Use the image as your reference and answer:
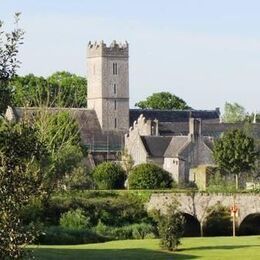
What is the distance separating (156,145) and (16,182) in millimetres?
78620

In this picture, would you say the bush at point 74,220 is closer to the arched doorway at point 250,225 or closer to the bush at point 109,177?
the arched doorway at point 250,225

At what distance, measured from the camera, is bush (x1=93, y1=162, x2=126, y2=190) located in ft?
259

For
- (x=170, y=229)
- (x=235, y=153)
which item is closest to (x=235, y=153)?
(x=235, y=153)

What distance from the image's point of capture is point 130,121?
12131 cm

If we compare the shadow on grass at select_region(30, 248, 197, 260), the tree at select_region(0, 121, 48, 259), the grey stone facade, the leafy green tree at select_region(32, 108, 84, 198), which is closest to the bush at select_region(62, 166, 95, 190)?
the leafy green tree at select_region(32, 108, 84, 198)

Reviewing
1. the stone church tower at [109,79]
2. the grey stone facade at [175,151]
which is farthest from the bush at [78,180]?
the stone church tower at [109,79]

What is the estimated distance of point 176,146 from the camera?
90.4 meters

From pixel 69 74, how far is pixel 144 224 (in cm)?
8405

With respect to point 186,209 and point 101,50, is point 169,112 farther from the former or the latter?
point 186,209

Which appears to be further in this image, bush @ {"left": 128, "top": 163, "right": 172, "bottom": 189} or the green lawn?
bush @ {"left": 128, "top": 163, "right": 172, "bottom": 189}

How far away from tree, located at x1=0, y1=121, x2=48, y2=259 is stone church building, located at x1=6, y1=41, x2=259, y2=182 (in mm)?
72088

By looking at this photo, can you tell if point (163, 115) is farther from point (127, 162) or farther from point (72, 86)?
point (127, 162)

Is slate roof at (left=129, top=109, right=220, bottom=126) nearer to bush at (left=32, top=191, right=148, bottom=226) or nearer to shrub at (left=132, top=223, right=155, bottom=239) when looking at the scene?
bush at (left=32, top=191, right=148, bottom=226)

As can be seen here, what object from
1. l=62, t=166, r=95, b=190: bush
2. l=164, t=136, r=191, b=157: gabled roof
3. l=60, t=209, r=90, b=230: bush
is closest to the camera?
l=60, t=209, r=90, b=230: bush
